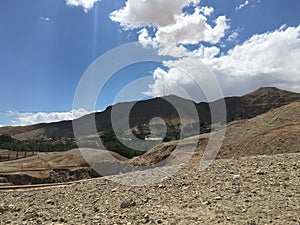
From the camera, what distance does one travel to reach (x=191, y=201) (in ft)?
30.1

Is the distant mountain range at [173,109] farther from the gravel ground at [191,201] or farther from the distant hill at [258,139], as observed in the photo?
the gravel ground at [191,201]

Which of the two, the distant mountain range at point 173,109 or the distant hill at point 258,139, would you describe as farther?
the distant mountain range at point 173,109

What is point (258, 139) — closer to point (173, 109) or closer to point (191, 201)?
point (191, 201)

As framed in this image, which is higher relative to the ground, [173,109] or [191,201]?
[173,109]

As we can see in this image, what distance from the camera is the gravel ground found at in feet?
25.1

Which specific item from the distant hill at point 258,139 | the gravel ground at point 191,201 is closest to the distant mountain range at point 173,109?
the distant hill at point 258,139

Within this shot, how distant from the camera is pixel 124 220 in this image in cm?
841

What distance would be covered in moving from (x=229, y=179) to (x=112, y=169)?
66.6ft

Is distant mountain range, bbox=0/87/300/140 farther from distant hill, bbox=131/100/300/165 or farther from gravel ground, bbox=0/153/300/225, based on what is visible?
gravel ground, bbox=0/153/300/225

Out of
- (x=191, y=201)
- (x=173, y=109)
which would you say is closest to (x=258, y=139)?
(x=191, y=201)

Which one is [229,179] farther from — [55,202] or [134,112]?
[134,112]

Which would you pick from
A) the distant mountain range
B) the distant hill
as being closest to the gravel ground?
the distant hill

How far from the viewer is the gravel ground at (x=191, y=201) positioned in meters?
7.65

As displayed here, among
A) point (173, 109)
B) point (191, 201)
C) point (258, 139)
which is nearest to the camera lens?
point (191, 201)
